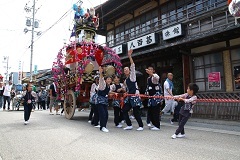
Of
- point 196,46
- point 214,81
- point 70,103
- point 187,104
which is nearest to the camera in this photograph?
point 187,104

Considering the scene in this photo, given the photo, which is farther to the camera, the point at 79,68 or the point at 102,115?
the point at 79,68

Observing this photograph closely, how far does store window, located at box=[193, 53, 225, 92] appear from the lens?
9758mm

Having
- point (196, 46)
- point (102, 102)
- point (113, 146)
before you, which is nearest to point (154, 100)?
point (102, 102)

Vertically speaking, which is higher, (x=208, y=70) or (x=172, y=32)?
(x=172, y=32)

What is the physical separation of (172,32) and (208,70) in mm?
2635

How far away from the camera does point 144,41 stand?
12414 millimetres

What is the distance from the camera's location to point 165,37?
36.2 feet

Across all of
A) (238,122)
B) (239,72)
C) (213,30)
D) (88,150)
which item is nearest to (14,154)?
(88,150)

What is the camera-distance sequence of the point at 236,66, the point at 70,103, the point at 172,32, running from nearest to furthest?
the point at 70,103, the point at 236,66, the point at 172,32

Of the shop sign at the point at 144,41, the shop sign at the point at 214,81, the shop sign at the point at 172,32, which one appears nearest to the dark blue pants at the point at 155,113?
the shop sign at the point at 214,81

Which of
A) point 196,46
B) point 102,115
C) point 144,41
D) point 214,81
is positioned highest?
point 144,41

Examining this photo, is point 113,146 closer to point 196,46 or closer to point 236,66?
point 236,66

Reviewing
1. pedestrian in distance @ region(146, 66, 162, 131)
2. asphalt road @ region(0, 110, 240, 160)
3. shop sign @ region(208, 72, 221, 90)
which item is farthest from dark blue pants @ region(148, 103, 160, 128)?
shop sign @ region(208, 72, 221, 90)

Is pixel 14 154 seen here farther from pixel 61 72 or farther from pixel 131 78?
pixel 61 72
